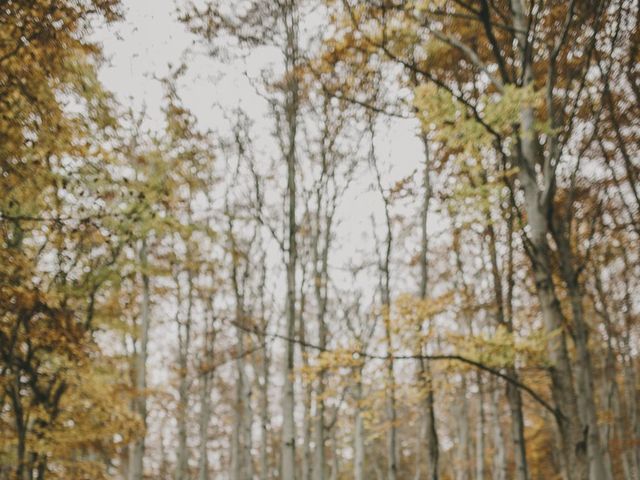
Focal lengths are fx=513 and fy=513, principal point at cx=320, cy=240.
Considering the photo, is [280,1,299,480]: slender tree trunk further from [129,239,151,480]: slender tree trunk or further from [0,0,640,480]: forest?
[129,239,151,480]: slender tree trunk

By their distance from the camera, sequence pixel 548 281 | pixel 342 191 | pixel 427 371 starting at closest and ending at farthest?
pixel 548 281, pixel 427 371, pixel 342 191

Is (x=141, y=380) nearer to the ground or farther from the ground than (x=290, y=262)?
nearer to the ground

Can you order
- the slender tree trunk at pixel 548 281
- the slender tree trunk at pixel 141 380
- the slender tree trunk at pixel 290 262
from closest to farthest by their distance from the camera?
1. the slender tree trunk at pixel 548 281
2. the slender tree trunk at pixel 290 262
3. the slender tree trunk at pixel 141 380

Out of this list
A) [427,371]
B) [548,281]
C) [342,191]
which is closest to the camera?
[548,281]

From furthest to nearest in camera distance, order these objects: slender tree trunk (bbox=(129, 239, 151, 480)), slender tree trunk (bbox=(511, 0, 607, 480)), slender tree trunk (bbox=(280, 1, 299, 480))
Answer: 1. slender tree trunk (bbox=(129, 239, 151, 480))
2. slender tree trunk (bbox=(280, 1, 299, 480))
3. slender tree trunk (bbox=(511, 0, 607, 480))

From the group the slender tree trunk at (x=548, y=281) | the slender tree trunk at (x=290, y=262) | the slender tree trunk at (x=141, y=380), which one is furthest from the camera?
Result: the slender tree trunk at (x=141, y=380)

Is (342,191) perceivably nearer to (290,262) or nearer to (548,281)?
(290,262)

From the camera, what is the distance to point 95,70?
313 inches

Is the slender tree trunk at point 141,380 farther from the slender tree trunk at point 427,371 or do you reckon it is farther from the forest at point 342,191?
the slender tree trunk at point 427,371

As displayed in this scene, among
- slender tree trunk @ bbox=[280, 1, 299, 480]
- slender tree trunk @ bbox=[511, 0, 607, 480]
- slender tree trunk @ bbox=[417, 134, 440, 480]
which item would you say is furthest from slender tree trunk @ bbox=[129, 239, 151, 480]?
slender tree trunk @ bbox=[511, 0, 607, 480]

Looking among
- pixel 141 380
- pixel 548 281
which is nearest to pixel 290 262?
pixel 548 281

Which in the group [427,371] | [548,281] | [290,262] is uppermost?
[290,262]

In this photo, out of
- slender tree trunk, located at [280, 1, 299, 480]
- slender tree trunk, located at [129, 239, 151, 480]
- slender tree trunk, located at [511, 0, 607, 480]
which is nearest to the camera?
slender tree trunk, located at [511, 0, 607, 480]

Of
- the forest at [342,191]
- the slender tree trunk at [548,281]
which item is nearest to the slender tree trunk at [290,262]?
the forest at [342,191]
